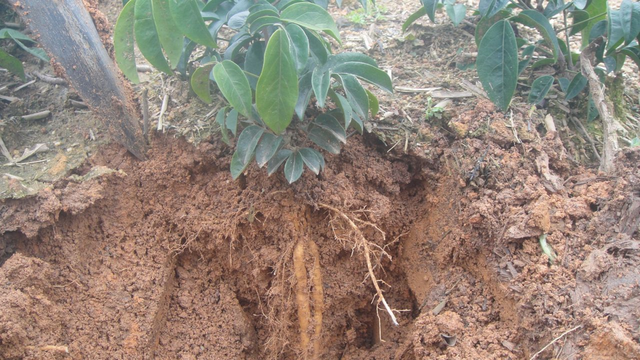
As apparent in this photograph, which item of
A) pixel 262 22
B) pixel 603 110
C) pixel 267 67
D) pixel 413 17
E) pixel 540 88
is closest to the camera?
pixel 267 67

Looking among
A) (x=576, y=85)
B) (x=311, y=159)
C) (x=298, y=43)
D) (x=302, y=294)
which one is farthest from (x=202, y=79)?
(x=576, y=85)

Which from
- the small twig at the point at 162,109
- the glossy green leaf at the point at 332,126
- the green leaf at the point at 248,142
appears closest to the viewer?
the green leaf at the point at 248,142

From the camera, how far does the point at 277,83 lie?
1500mm

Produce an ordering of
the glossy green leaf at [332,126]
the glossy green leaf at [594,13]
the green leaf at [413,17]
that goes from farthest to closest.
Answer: the green leaf at [413,17]
the glossy green leaf at [594,13]
the glossy green leaf at [332,126]

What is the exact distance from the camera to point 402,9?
2822mm

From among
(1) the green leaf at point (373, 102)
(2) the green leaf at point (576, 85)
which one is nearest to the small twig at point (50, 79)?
(1) the green leaf at point (373, 102)

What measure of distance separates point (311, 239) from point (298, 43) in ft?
3.02

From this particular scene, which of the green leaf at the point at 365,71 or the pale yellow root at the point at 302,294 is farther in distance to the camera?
the pale yellow root at the point at 302,294

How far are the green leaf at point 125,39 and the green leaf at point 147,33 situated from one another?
0.06m

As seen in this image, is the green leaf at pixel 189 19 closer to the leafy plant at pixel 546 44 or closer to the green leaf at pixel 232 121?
the green leaf at pixel 232 121

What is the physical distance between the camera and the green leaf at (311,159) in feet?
5.98

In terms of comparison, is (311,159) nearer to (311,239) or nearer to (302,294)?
(311,239)

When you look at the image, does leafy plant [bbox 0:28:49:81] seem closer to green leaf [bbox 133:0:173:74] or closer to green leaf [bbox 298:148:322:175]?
green leaf [bbox 133:0:173:74]

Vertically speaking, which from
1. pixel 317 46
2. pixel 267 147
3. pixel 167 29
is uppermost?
pixel 167 29
